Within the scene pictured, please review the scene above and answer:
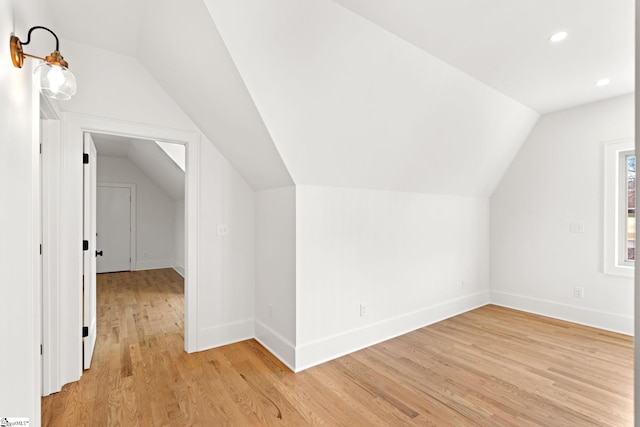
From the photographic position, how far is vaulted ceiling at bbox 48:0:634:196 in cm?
182

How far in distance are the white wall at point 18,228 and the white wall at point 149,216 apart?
5718mm

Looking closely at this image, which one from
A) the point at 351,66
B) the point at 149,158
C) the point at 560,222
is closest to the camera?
the point at 351,66

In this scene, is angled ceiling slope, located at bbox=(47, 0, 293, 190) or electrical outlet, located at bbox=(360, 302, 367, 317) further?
electrical outlet, located at bbox=(360, 302, 367, 317)

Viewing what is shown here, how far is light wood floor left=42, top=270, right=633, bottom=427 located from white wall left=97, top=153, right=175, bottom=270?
3.91 metres

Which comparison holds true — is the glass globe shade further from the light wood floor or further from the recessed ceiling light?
the recessed ceiling light

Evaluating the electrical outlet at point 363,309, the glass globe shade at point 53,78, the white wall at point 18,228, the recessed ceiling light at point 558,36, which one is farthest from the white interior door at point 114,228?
the recessed ceiling light at point 558,36

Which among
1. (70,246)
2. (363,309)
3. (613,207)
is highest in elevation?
(613,207)

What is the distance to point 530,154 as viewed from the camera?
4.04 meters

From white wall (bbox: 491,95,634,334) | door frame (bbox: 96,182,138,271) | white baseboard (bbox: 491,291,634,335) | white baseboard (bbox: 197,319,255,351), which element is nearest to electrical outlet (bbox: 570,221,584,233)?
white wall (bbox: 491,95,634,334)

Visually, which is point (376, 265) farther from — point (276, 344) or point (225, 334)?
point (225, 334)

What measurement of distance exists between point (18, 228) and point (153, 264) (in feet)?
20.6

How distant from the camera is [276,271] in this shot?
282 centimetres

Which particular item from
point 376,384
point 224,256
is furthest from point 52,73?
point 376,384

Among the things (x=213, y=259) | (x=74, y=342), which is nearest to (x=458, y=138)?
(x=213, y=259)
